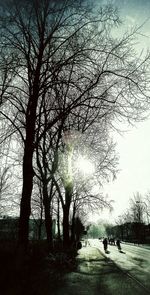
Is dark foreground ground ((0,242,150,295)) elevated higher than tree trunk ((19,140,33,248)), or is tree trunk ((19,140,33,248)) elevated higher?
tree trunk ((19,140,33,248))

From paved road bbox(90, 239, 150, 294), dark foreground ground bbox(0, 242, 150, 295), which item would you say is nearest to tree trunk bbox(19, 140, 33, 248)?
dark foreground ground bbox(0, 242, 150, 295)

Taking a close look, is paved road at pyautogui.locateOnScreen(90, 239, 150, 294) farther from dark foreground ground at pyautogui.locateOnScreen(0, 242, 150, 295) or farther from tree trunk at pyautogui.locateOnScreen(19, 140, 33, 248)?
tree trunk at pyautogui.locateOnScreen(19, 140, 33, 248)

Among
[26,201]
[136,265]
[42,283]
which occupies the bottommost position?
[136,265]

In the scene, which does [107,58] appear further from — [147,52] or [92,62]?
[147,52]

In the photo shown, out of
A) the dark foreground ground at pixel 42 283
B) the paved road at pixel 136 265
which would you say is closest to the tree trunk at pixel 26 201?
the dark foreground ground at pixel 42 283

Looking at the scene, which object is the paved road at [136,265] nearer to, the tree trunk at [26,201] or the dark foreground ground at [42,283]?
the dark foreground ground at [42,283]

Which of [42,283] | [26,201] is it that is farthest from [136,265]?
[26,201]

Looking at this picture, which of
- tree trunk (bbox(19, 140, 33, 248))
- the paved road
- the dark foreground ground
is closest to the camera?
the dark foreground ground

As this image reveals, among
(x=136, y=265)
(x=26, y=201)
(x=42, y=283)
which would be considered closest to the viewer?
(x=42, y=283)

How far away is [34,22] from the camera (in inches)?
419

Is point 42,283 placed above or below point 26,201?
below

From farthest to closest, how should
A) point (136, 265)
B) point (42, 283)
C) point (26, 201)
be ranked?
point (136, 265), point (26, 201), point (42, 283)

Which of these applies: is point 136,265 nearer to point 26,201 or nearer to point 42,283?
point 42,283

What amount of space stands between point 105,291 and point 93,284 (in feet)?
5.26
